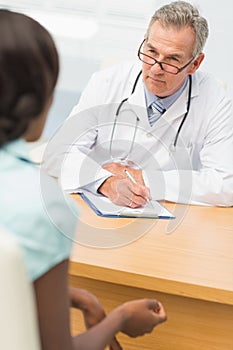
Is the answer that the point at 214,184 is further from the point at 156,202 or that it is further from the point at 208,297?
the point at 208,297

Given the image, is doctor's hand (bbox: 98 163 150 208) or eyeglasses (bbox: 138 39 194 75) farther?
eyeglasses (bbox: 138 39 194 75)

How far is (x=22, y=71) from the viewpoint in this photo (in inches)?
32.3

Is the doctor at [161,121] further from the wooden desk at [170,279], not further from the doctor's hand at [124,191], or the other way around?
the wooden desk at [170,279]

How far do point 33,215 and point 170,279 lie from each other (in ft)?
1.89

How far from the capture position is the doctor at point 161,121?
1.89 metres

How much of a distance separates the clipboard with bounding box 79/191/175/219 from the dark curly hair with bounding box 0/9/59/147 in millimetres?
813

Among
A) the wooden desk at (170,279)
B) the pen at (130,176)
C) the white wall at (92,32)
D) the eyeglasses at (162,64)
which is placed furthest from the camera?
the white wall at (92,32)

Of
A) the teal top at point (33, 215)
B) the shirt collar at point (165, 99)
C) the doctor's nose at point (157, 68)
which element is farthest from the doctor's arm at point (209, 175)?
the teal top at point (33, 215)

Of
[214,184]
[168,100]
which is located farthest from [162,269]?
[168,100]

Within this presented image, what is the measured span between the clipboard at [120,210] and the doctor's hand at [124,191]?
0.02 m

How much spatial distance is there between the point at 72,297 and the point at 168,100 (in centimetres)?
113

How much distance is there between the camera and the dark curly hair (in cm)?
82

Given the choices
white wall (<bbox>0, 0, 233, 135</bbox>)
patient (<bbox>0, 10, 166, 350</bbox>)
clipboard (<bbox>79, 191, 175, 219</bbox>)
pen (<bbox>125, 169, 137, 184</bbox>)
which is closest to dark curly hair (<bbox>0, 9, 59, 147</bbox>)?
patient (<bbox>0, 10, 166, 350</bbox>)

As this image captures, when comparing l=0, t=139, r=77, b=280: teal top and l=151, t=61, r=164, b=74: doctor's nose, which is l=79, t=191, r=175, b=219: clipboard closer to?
l=151, t=61, r=164, b=74: doctor's nose
